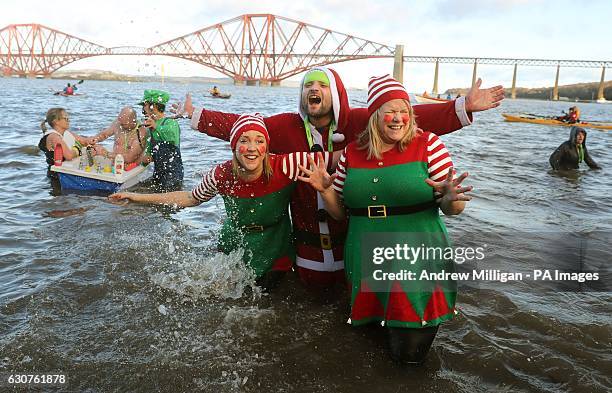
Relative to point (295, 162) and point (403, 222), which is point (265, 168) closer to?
point (295, 162)

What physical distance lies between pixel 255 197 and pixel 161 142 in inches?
197

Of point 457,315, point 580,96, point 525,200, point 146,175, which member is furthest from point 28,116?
point 580,96

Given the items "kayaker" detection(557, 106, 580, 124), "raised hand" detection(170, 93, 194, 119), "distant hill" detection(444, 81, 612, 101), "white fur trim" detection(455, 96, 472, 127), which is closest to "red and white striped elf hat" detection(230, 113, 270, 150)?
"raised hand" detection(170, 93, 194, 119)

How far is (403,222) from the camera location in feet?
10.1

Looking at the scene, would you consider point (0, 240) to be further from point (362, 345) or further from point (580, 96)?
point (580, 96)

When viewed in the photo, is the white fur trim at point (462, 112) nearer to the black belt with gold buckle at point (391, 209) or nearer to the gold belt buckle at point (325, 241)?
the black belt with gold buckle at point (391, 209)

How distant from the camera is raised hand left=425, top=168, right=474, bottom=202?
2828mm

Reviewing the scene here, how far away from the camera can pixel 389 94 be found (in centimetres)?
305

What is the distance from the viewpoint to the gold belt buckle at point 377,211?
3092 mm

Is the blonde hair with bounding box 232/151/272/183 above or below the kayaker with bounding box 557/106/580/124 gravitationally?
below

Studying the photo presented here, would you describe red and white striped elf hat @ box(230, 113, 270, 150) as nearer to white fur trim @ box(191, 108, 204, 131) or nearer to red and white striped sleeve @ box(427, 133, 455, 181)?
white fur trim @ box(191, 108, 204, 131)

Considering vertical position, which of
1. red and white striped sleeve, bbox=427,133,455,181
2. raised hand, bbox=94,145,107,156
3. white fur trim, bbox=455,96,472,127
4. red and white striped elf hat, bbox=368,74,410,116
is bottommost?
raised hand, bbox=94,145,107,156

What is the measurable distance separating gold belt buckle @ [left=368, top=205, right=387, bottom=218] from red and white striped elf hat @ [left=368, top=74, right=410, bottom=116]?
25.6 inches

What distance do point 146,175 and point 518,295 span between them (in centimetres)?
689
